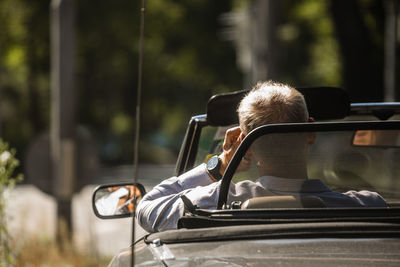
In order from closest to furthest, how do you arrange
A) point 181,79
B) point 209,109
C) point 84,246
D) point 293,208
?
1. point 293,208
2. point 209,109
3. point 84,246
4. point 181,79

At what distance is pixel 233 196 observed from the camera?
251 cm

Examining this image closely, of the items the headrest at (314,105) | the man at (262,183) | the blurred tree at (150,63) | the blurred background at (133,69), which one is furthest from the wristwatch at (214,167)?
the blurred tree at (150,63)

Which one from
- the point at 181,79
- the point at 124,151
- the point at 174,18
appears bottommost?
the point at 124,151

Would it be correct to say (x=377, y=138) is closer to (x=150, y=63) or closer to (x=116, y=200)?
(x=116, y=200)

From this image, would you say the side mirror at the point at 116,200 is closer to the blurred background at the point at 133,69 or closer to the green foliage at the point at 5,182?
the green foliage at the point at 5,182

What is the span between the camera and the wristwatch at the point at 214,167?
276 centimetres

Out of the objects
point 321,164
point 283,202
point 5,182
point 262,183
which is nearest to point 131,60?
point 5,182

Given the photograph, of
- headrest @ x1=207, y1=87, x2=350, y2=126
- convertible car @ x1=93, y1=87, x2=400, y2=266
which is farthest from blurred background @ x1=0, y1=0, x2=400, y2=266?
convertible car @ x1=93, y1=87, x2=400, y2=266

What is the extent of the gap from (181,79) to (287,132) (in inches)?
1511

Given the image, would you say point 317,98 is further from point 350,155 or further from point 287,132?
point 287,132

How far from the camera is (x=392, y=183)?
279 centimetres

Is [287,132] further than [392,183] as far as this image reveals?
No

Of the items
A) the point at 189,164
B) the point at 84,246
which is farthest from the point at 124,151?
the point at 189,164

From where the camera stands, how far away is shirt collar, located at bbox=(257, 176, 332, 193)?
245 centimetres
